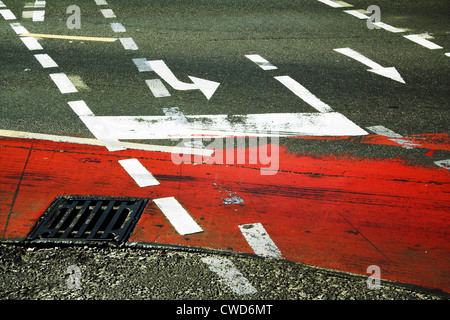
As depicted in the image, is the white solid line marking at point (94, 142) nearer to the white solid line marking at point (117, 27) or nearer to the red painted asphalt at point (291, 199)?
the red painted asphalt at point (291, 199)

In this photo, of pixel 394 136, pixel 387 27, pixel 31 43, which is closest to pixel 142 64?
pixel 31 43

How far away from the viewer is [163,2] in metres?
12.5

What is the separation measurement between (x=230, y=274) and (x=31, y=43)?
7.19 m

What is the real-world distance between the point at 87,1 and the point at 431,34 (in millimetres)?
7366

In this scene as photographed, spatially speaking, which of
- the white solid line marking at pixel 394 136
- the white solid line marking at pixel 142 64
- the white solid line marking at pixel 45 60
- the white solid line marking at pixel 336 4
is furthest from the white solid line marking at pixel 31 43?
the white solid line marking at pixel 336 4

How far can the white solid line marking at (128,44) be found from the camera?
9.98 metres

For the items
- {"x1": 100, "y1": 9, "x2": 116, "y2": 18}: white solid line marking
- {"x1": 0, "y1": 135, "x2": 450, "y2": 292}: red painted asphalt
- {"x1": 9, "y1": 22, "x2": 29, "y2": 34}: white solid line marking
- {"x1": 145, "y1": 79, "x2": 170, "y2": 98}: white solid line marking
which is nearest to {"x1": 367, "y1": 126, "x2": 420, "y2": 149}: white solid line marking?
{"x1": 0, "y1": 135, "x2": 450, "y2": 292}: red painted asphalt

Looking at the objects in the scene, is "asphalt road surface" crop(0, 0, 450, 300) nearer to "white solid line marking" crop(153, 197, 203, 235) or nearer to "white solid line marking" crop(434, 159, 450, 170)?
"white solid line marking" crop(434, 159, 450, 170)

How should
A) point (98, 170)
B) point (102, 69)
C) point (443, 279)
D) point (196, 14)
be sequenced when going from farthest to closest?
point (196, 14)
point (102, 69)
point (98, 170)
point (443, 279)

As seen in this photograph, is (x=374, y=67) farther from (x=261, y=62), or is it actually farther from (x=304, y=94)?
(x=261, y=62)

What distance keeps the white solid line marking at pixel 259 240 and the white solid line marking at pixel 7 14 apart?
8315mm

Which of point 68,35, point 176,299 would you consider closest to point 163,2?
point 68,35

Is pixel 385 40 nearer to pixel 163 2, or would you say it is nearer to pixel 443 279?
pixel 163 2

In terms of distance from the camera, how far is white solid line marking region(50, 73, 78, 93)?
27.5 ft
